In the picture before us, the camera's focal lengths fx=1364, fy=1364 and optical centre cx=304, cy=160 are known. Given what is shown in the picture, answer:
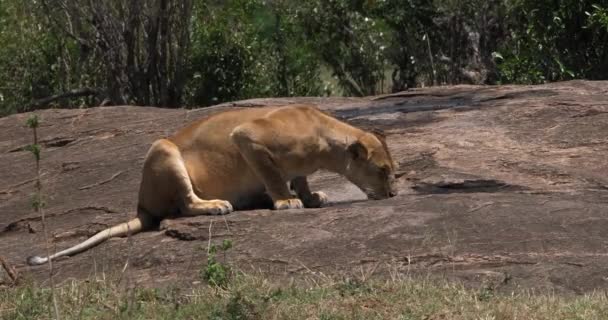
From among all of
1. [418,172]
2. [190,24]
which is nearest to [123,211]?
[418,172]

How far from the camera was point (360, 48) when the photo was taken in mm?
17484

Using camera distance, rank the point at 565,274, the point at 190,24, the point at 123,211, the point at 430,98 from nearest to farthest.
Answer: the point at 565,274 < the point at 123,211 < the point at 430,98 < the point at 190,24

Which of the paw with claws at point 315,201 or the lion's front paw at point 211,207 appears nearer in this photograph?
the lion's front paw at point 211,207

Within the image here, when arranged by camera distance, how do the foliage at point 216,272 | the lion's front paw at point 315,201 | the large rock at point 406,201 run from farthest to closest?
1. the lion's front paw at point 315,201
2. the large rock at point 406,201
3. the foliage at point 216,272

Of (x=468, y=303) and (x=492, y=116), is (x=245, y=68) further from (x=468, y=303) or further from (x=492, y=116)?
(x=468, y=303)

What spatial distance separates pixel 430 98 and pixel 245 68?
527 cm

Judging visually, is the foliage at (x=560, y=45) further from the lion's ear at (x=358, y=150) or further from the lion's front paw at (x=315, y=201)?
the lion's front paw at (x=315, y=201)

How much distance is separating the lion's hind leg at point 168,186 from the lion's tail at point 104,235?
0.37 feet

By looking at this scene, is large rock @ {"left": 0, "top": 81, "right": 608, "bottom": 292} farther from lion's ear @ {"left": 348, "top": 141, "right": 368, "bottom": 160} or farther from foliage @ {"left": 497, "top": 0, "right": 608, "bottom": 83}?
foliage @ {"left": 497, "top": 0, "right": 608, "bottom": 83}

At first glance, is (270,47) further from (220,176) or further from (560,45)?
(220,176)

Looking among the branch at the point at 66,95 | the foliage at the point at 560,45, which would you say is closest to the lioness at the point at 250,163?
the foliage at the point at 560,45

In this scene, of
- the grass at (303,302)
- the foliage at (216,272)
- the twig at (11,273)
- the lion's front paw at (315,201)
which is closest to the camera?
the grass at (303,302)

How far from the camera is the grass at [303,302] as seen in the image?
6645mm

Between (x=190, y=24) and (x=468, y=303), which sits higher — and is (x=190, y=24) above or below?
above
